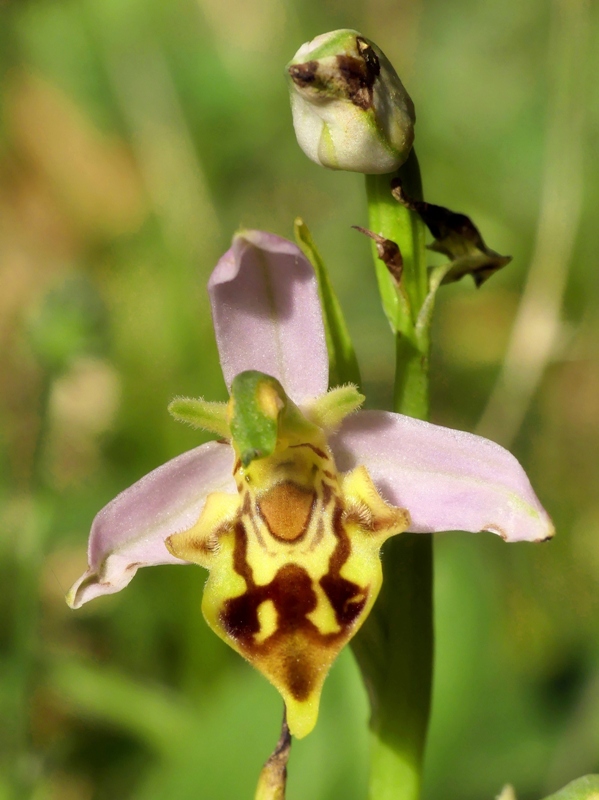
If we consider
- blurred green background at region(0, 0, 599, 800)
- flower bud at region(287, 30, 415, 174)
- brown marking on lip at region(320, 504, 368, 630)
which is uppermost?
flower bud at region(287, 30, 415, 174)

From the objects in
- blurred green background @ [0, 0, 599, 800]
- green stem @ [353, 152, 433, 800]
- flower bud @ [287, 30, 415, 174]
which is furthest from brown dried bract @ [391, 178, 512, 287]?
blurred green background @ [0, 0, 599, 800]

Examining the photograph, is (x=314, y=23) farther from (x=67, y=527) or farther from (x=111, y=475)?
(x=67, y=527)

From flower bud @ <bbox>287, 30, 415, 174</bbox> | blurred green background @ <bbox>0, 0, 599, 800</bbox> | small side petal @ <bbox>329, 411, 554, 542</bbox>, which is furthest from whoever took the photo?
blurred green background @ <bbox>0, 0, 599, 800</bbox>

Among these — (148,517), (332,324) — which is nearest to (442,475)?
(332,324)

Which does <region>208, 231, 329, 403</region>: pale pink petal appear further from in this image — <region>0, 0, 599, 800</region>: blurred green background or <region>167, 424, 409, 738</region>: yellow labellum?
<region>0, 0, 599, 800</region>: blurred green background

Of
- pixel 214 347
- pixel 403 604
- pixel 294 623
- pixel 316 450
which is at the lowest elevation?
pixel 214 347

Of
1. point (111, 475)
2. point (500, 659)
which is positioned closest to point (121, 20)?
point (111, 475)

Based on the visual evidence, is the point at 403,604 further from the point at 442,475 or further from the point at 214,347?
the point at 214,347
